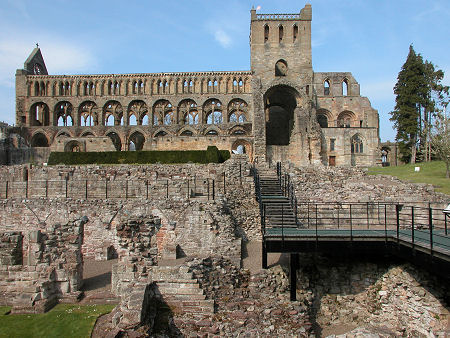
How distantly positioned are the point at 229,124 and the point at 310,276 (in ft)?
108

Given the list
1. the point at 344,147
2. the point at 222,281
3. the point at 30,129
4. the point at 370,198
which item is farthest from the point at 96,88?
the point at 222,281

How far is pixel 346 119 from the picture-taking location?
1940 inches

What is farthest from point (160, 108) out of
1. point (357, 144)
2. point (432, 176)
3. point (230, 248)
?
point (230, 248)

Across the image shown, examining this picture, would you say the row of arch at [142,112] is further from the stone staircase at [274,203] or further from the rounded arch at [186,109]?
the stone staircase at [274,203]

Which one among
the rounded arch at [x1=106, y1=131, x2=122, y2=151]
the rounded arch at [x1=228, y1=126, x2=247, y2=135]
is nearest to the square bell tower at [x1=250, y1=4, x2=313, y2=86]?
the rounded arch at [x1=228, y1=126, x2=247, y2=135]

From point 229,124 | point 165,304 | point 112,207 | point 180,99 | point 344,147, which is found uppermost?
point 180,99

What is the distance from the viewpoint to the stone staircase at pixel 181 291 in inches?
448

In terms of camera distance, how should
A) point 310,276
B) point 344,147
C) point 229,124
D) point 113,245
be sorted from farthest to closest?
point 229,124, point 344,147, point 113,245, point 310,276

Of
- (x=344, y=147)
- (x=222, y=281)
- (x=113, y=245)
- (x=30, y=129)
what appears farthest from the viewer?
(x=30, y=129)

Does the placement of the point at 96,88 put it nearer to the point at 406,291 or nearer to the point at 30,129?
the point at 30,129

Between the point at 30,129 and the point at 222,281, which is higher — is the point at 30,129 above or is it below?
above

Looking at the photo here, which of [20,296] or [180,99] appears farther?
[180,99]

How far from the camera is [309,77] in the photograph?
151 ft

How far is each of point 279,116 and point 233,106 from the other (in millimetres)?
8286
